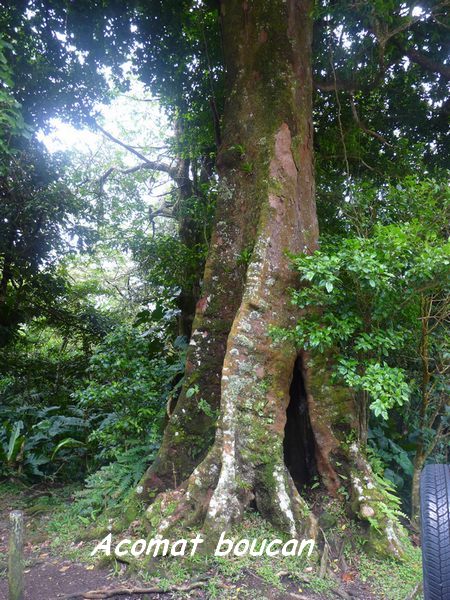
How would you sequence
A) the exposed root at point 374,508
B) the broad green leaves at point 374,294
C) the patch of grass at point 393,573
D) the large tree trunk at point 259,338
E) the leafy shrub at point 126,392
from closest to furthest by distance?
the patch of grass at point 393,573 → the broad green leaves at point 374,294 → the exposed root at point 374,508 → the large tree trunk at point 259,338 → the leafy shrub at point 126,392

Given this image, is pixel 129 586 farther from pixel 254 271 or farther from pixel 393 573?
pixel 254 271

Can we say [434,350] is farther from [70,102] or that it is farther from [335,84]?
[70,102]

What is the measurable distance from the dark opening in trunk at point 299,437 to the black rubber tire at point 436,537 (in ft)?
6.68

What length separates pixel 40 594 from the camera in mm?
3420

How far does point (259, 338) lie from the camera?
447 centimetres

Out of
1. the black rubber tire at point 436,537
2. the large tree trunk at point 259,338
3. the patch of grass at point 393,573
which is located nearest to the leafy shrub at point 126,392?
the large tree trunk at point 259,338

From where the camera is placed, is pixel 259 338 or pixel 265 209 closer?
pixel 259 338

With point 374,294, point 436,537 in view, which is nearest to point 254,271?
point 374,294

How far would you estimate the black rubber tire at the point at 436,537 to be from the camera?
2.53 metres

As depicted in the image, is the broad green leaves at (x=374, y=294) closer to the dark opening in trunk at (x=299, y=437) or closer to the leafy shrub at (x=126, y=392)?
the dark opening in trunk at (x=299, y=437)

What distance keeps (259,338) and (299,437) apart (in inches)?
51.6

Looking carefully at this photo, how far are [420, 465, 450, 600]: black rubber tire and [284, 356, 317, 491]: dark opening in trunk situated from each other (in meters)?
2.04

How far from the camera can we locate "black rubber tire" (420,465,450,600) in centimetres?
253

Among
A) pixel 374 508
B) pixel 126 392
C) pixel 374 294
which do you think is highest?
pixel 374 294
